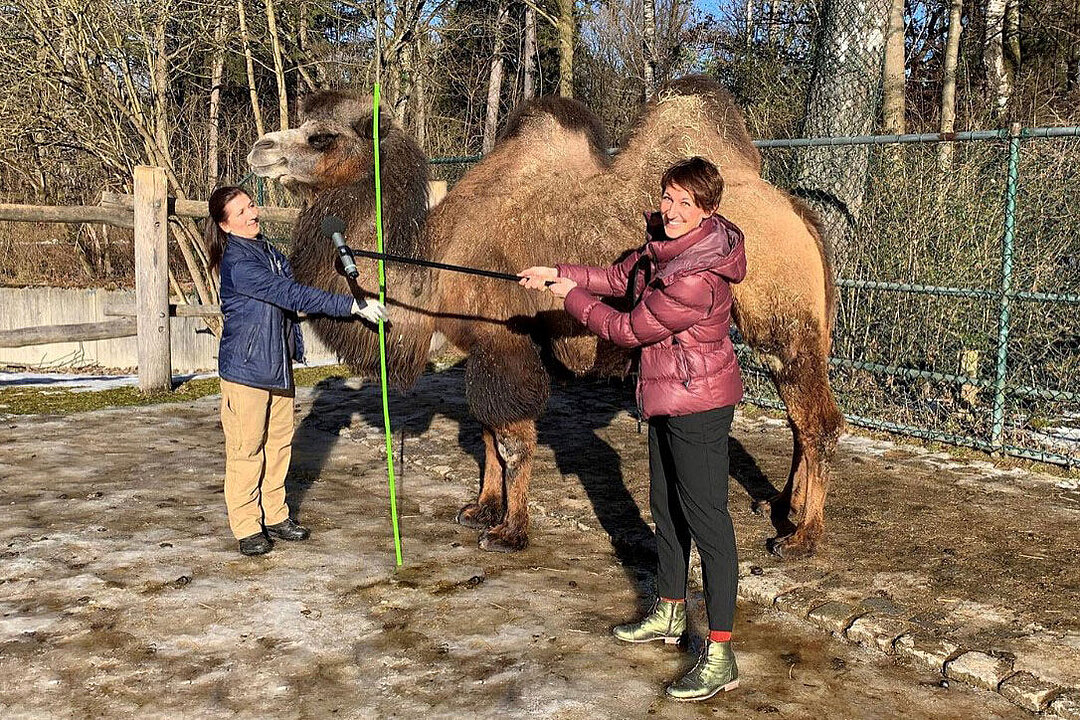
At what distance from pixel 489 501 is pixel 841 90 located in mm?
6127

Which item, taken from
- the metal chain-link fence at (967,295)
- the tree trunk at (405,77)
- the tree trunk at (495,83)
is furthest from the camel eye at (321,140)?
the tree trunk at (495,83)

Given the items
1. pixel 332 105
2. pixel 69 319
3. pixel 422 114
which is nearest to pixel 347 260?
pixel 332 105

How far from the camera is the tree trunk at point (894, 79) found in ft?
34.1

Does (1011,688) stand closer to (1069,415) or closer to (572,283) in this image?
(572,283)

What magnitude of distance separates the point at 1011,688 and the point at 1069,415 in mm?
4371

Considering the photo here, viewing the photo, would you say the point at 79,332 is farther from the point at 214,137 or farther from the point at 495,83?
the point at 495,83

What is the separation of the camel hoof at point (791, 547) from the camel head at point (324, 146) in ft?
10.1

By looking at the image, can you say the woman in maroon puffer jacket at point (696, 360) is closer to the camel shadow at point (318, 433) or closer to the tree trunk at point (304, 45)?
the camel shadow at point (318, 433)

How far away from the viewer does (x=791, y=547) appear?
5047mm

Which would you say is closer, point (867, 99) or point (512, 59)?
point (867, 99)

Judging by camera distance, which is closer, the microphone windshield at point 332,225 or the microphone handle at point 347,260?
the microphone handle at point 347,260

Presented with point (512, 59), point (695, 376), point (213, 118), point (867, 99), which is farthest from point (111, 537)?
point (512, 59)

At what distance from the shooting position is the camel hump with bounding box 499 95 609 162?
224 inches

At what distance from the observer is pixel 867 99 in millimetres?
9438
